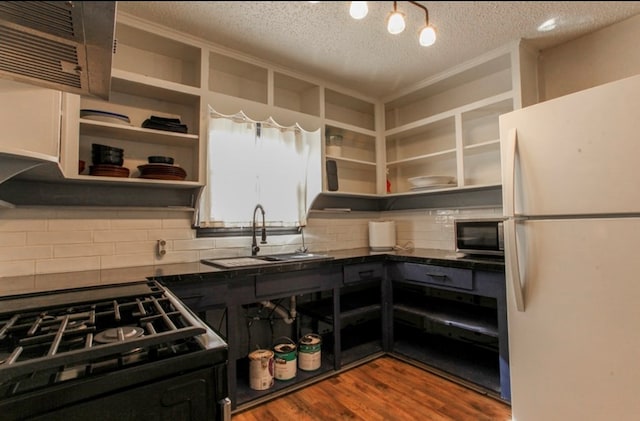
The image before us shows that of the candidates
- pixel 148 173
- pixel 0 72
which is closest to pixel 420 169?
pixel 148 173

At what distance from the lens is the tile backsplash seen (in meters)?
1.60

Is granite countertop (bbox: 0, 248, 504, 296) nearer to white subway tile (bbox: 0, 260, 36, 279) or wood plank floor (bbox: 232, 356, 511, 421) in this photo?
white subway tile (bbox: 0, 260, 36, 279)

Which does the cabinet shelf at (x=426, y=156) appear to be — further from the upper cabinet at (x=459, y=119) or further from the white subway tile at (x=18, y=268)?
the white subway tile at (x=18, y=268)

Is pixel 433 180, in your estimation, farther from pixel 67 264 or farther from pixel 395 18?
pixel 67 264

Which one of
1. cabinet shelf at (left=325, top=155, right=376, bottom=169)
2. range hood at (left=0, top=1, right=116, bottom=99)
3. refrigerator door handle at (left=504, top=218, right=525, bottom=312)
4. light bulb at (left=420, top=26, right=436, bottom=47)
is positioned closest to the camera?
range hood at (left=0, top=1, right=116, bottom=99)

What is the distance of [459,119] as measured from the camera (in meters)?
→ 2.41

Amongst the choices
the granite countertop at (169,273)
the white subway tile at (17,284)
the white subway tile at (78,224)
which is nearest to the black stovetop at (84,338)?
the white subway tile at (17,284)

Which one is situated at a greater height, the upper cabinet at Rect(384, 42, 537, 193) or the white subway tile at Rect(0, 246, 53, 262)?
the upper cabinet at Rect(384, 42, 537, 193)

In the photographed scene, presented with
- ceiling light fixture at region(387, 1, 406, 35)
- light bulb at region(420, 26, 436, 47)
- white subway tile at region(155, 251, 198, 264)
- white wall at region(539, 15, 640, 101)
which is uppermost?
white wall at region(539, 15, 640, 101)

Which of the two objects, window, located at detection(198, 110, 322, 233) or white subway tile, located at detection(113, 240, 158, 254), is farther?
window, located at detection(198, 110, 322, 233)

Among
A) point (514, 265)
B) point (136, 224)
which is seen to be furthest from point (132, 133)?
point (514, 265)

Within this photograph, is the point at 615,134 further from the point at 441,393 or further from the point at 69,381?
the point at 69,381

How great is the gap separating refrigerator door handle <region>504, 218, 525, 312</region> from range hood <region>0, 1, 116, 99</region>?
1.70m

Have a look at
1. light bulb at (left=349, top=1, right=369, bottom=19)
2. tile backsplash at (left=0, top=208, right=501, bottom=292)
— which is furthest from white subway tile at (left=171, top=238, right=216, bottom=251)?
light bulb at (left=349, top=1, right=369, bottom=19)
